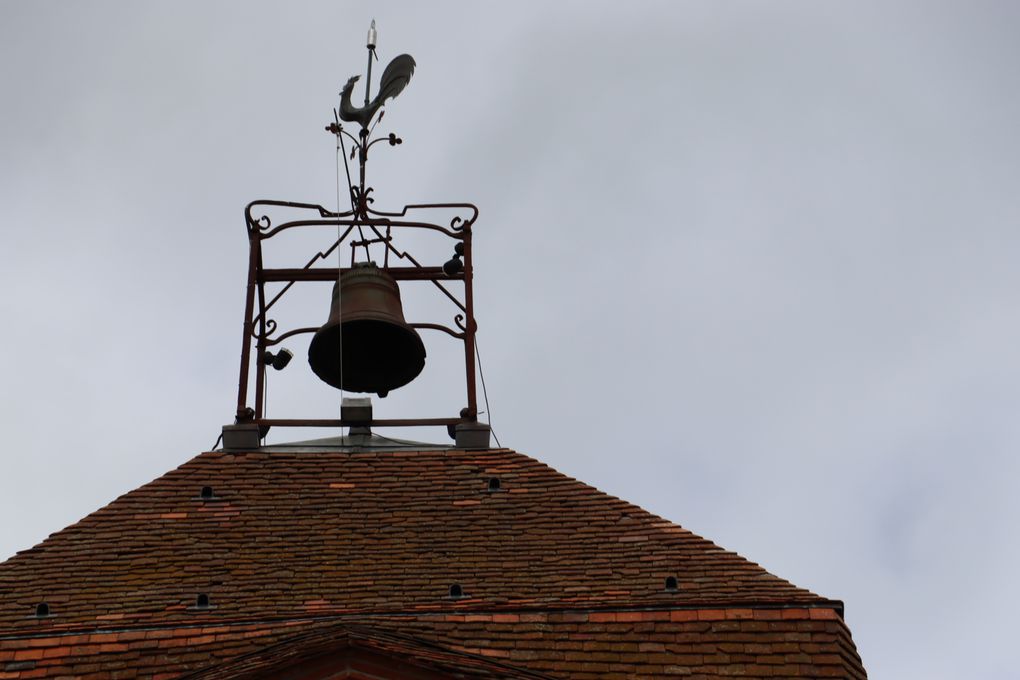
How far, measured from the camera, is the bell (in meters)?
20.7

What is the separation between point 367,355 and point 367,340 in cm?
16

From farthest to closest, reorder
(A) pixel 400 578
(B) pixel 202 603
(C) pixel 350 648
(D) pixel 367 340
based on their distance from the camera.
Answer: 1. (D) pixel 367 340
2. (A) pixel 400 578
3. (B) pixel 202 603
4. (C) pixel 350 648

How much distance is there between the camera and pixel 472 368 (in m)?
20.9

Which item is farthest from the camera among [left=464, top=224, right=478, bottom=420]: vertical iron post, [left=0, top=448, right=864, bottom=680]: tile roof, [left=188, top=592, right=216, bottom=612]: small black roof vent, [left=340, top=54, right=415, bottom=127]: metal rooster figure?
[left=340, top=54, right=415, bottom=127]: metal rooster figure

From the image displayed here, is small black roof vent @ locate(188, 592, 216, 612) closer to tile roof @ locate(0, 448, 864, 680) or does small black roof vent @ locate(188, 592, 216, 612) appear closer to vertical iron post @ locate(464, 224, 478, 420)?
tile roof @ locate(0, 448, 864, 680)

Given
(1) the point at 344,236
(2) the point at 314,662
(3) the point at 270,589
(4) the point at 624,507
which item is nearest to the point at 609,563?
(4) the point at 624,507

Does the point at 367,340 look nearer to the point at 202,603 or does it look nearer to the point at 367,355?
the point at 367,355

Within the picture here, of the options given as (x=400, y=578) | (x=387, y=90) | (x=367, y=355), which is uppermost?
(x=387, y=90)

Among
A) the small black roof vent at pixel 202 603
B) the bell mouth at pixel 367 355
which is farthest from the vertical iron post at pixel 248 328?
the small black roof vent at pixel 202 603

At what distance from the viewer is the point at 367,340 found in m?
21.1

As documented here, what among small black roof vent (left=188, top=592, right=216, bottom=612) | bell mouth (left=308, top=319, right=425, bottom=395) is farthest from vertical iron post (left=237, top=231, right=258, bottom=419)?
small black roof vent (left=188, top=592, right=216, bottom=612)

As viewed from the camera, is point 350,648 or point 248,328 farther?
point 248,328

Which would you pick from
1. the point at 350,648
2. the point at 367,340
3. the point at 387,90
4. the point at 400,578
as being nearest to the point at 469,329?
the point at 367,340

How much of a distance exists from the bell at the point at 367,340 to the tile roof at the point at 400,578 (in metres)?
1.77
